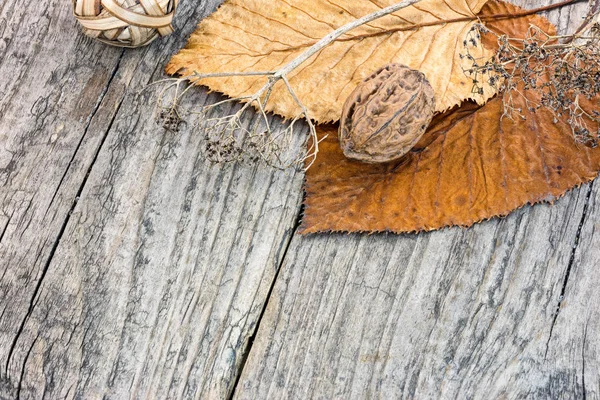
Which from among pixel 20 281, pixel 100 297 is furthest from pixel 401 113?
pixel 20 281

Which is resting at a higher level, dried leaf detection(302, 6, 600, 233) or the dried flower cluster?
the dried flower cluster

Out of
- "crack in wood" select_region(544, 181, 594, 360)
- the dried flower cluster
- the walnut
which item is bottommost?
"crack in wood" select_region(544, 181, 594, 360)

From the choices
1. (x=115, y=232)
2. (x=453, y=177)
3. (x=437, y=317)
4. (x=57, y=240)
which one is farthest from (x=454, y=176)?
(x=57, y=240)

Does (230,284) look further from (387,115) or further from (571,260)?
(571,260)

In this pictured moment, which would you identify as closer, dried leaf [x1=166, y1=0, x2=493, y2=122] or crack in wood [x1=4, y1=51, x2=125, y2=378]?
crack in wood [x1=4, y1=51, x2=125, y2=378]

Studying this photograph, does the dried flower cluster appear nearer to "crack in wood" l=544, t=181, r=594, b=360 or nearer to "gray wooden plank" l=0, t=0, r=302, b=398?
"crack in wood" l=544, t=181, r=594, b=360

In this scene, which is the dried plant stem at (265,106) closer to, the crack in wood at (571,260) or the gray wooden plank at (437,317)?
the gray wooden plank at (437,317)

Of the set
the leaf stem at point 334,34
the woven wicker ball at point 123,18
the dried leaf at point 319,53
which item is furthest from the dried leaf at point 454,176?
the woven wicker ball at point 123,18

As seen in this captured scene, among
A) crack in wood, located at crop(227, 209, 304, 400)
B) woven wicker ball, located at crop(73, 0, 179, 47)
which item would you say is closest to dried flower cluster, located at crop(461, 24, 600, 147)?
crack in wood, located at crop(227, 209, 304, 400)
